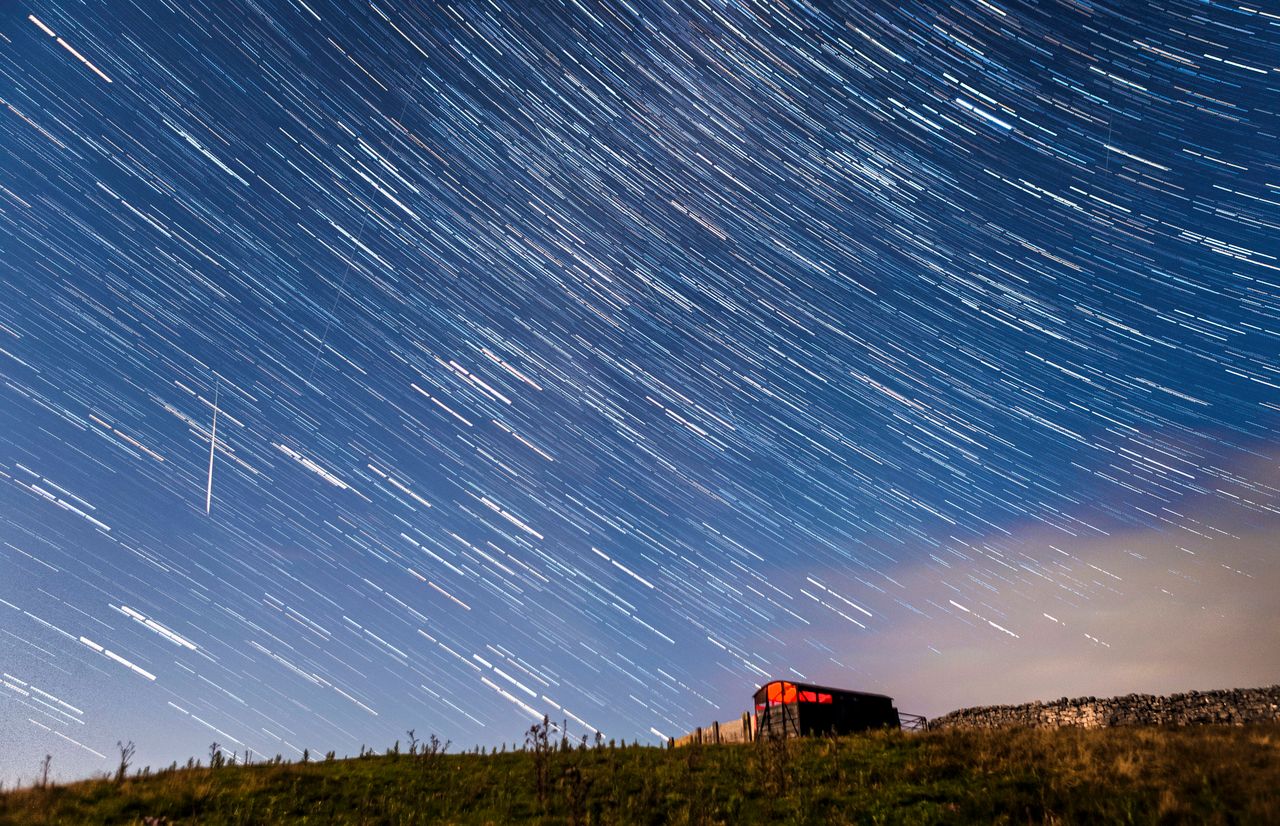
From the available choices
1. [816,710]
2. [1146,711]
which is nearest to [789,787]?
[816,710]

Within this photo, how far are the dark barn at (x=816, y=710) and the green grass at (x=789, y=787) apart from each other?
356 inches

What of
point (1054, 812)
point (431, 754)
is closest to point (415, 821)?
point (431, 754)

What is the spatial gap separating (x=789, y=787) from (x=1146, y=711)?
19047 mm

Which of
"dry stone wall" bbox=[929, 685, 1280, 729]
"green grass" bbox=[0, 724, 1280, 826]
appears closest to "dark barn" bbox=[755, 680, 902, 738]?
"dry stone wall" bbox=[929, 685, 1280, 729]

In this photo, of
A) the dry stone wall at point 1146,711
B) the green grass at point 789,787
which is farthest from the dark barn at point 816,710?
the green grass at point 789,787

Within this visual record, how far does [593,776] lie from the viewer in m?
16.8

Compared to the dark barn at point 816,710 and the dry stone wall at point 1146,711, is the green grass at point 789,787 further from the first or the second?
the dark barn at point 816,710

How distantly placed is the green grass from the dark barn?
9043mm

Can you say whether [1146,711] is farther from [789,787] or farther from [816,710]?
[789,787]

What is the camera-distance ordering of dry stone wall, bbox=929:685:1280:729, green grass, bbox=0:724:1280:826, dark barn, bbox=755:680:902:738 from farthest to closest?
1. dark barn, bbox=755:680:902:738
2. dry stone wall, bbox=929:685:1280:729
3. green grass, bbox=0:724:1280:826

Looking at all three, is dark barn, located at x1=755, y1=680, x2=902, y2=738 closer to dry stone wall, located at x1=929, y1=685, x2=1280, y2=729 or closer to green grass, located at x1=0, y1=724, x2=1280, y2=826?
dry stone wall, located at x1=929, y1=685, x2=1280, y2=729

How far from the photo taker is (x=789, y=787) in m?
14.8

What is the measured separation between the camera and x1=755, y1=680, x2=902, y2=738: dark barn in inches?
1084

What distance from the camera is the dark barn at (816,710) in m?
27.5
